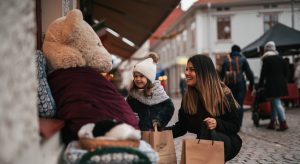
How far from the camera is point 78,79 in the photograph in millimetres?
2393

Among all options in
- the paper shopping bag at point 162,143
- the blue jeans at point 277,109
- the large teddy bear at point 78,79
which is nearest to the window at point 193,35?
the blue jeans at point 277,109

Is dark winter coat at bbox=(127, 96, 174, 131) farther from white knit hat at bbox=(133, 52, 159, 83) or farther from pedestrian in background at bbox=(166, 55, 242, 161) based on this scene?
pedestrian in background at bbox=(166, 55, 242, 161)

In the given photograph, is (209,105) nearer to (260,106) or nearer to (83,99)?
(83,99)

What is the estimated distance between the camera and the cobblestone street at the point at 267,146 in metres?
5.29

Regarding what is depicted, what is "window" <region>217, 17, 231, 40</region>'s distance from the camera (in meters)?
34.6

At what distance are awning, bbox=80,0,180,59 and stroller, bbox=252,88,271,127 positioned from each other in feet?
9.07

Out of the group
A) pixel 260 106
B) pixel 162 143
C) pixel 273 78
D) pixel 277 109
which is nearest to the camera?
pixel 162 143

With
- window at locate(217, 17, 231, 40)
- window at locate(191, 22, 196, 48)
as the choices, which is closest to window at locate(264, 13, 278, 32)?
window at locate(217, 17, 231, 40)

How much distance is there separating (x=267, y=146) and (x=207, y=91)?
11.3 feet

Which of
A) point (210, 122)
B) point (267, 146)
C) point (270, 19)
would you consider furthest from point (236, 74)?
point (270, 19)

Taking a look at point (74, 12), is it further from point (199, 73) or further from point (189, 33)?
point (189, 33)

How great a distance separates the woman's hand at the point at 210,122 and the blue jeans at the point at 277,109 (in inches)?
218

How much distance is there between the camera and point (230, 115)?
11.5 ft

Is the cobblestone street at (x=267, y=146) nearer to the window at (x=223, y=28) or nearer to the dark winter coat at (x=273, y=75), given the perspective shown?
the dark winter coat at (x=273, y=75)
